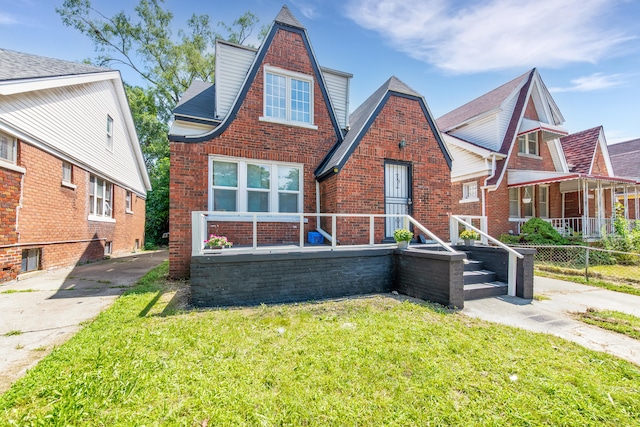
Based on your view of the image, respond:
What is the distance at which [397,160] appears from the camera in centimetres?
869

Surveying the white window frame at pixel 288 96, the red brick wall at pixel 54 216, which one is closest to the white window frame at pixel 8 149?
the red brick wall at pixel 54 216

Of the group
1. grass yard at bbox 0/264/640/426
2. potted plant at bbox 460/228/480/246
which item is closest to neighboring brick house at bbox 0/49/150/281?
grass yard at bbox 0/264/640/426

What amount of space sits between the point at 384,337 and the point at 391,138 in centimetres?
651

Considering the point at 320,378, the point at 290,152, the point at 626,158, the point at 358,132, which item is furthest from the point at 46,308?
the point at 626,158

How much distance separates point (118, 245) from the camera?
47.1 feet

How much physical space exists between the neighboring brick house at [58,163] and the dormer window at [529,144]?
20310 millimetres

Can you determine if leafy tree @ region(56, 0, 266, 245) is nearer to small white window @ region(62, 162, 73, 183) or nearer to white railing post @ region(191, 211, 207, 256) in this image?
small white window @ region(62, 162, 73, 183)

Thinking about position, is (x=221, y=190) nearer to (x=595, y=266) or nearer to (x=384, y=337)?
(x=384, y=337)

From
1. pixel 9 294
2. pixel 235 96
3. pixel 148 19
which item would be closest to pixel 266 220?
pixel 235 96

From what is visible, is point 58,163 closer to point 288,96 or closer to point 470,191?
point 288,96

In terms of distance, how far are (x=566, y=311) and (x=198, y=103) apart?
11.2 m

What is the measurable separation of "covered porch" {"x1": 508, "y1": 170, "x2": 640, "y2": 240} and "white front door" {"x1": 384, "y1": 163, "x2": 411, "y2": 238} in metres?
8.18

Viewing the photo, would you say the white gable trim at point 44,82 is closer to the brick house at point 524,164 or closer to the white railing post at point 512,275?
the white railing post at point 512,275

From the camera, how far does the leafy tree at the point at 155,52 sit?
826 inches
